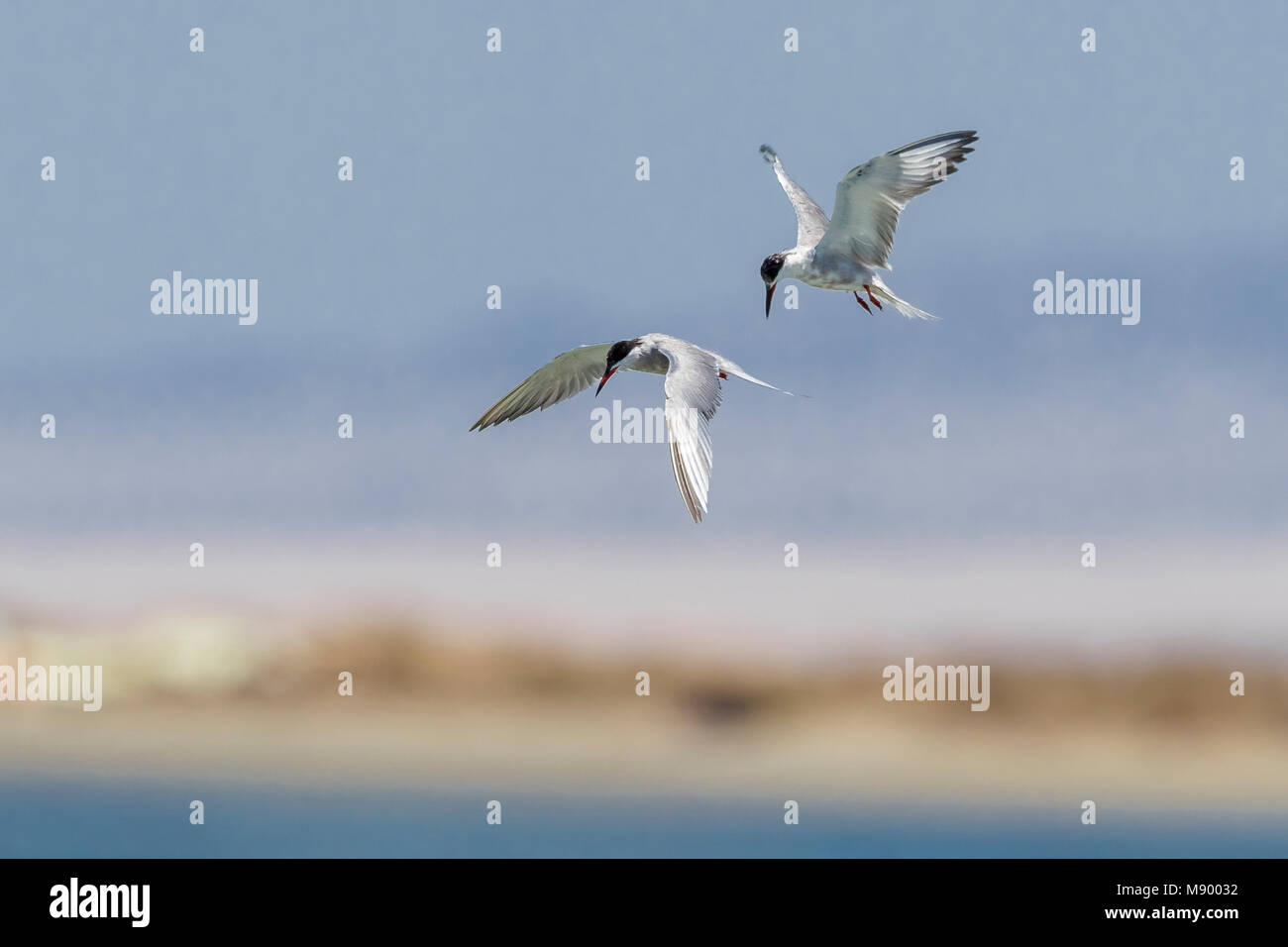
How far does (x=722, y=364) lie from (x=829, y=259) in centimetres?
204

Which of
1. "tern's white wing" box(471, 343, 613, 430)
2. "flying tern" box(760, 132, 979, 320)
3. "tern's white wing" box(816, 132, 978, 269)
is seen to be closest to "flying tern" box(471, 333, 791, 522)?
"tern's white wing" box(471, 343, 613, 430)

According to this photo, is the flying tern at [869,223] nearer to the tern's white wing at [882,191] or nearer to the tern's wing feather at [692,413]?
the tern's white wing at [882,191]

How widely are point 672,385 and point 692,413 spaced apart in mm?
456

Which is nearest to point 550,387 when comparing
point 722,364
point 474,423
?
point 474,423

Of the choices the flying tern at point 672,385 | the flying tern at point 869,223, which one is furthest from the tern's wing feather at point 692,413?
the flying tern at point 869,223

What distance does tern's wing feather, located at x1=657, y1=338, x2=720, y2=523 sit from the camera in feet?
33.9

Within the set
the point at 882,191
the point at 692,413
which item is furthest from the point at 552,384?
the point at 882,191

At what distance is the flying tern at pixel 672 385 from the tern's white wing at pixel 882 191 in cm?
202

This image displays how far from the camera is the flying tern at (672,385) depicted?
1052cm

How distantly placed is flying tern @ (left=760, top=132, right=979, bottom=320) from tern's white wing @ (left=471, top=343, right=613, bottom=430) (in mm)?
2051

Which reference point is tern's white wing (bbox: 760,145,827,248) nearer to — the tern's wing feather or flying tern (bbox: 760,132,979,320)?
flying tern (bbox: 760,132,979,320)

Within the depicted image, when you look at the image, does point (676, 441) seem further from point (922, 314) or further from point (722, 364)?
point (922, 314)

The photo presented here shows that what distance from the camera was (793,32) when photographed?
49.5 ft

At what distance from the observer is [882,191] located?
1305 centimetres
